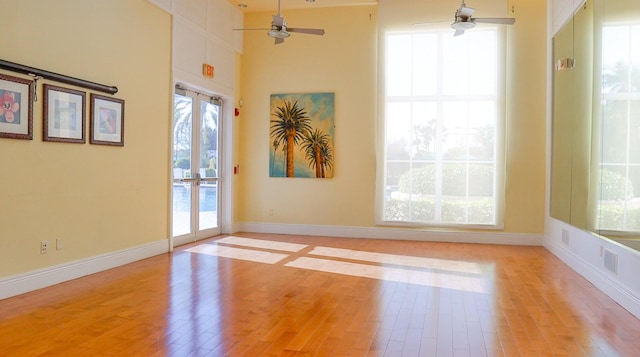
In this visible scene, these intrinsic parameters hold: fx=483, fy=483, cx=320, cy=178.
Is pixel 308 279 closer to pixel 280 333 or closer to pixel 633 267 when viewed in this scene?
pixel 280 333

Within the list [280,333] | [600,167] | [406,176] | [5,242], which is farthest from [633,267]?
[5,242]

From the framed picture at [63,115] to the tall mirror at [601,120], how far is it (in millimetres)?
5534

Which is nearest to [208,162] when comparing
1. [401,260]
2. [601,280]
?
[401,260]

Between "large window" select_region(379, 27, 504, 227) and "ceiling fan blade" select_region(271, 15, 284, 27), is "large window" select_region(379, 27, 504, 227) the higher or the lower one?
the lower one

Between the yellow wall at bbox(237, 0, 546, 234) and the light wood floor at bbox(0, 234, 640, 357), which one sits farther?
the yellow wall at bbox(237, 0, 546, 234)

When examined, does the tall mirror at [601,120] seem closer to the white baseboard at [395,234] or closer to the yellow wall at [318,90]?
the white baseboard at [395,234]

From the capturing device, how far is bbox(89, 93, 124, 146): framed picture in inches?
219

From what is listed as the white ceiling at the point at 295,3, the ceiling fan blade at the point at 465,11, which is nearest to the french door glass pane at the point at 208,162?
the white ceiling at the point at 295,3

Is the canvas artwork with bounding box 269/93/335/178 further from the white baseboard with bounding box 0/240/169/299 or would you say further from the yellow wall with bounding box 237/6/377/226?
the white baseboard with bounding box 0/240/169/299

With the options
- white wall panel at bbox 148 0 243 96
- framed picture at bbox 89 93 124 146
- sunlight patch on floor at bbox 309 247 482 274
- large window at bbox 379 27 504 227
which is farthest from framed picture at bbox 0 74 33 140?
large window at bbox 379 27 504 227

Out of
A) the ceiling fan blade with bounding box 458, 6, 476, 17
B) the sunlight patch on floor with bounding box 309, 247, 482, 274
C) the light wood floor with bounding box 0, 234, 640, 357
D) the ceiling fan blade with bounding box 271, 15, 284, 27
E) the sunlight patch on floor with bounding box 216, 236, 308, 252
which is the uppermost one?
the ceiling fan blade with bounding box 458, 6, 476, 17

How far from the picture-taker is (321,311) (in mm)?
4168

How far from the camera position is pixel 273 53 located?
9078 mm

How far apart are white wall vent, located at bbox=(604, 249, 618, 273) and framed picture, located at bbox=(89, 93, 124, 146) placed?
18.6 feet
